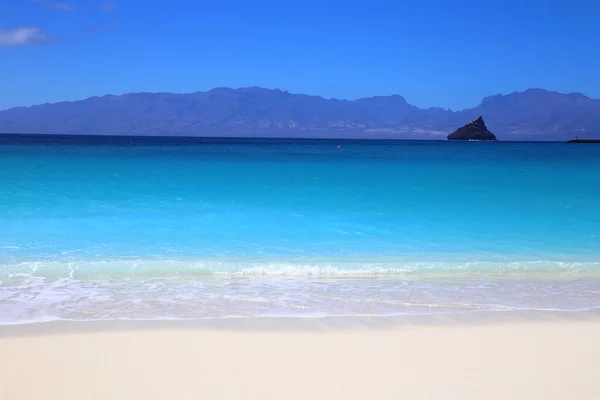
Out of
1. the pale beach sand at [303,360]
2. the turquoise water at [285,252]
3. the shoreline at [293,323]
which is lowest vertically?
the turquoise water at [285,252]

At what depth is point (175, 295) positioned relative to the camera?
21.4 feet

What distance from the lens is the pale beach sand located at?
3.92m

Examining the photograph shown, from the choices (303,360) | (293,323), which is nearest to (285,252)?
(293,323)

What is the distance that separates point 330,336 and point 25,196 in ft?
49.0

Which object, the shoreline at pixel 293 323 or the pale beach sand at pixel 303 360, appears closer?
the pale beach sand at pixel 303 360

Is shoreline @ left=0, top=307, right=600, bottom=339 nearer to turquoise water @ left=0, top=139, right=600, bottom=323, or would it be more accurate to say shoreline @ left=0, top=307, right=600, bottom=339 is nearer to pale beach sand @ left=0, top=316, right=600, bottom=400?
pale beach sand @ left=0, top=316, right=600, bottom=400

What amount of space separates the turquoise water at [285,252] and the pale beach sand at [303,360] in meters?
0.58

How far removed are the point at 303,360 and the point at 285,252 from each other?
5200 millimetres

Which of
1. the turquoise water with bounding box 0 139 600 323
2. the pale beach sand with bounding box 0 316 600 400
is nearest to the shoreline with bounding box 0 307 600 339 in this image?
the pale beach sand with bounding box 0 316 600 400

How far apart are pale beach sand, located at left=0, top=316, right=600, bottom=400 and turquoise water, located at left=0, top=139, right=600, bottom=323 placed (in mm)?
579

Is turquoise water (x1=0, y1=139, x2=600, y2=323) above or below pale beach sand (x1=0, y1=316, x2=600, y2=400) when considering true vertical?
below

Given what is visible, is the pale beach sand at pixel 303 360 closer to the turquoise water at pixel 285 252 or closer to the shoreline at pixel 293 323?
the shoreline at pixel 293 323

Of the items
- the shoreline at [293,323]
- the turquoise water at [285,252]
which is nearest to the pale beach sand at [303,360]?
the shoreline at [293,323]

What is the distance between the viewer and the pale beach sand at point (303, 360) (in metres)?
3.92
